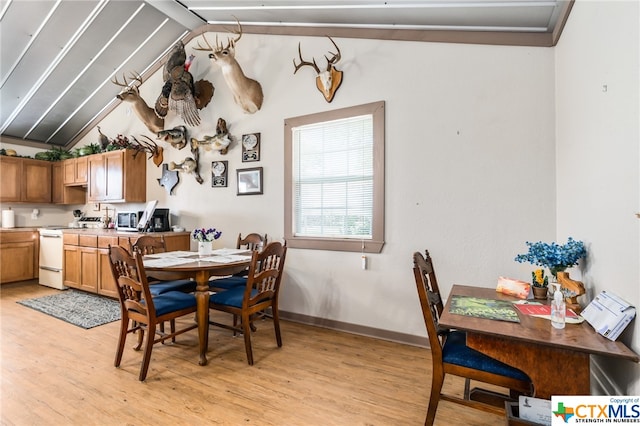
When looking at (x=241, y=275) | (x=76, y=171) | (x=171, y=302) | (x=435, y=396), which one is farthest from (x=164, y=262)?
(x=76, y=171)

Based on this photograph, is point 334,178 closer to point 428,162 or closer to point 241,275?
point 428,162

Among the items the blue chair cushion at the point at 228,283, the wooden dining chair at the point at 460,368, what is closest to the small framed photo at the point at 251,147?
the blue chair cushion at the point at 228,283

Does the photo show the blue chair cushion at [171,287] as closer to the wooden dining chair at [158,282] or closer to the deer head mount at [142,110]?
the wooden dining chair at [158,282]

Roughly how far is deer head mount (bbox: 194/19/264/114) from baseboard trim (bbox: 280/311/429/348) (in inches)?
99.2

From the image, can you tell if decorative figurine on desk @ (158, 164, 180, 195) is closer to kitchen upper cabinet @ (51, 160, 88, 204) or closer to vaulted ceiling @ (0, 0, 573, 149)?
vaulted ceiling @ (0, 0, 573, 149)

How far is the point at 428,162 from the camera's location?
9.23 feet

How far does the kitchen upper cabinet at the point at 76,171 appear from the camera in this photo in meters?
5.29

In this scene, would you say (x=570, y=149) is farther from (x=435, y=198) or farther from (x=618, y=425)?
(x=618, y=425)

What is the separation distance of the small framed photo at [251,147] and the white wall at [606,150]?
2957 mm

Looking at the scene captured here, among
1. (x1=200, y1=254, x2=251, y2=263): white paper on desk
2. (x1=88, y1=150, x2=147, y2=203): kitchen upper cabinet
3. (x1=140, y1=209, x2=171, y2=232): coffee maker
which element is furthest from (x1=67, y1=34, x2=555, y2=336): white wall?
(x1=88, y1=150, x2=147, y2=203): kitchen upper cabinet

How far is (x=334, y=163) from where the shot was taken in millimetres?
3318

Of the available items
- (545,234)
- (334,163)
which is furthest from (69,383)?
(545,234)

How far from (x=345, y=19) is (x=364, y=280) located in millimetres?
2630

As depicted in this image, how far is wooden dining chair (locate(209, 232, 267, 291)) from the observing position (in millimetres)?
3064
